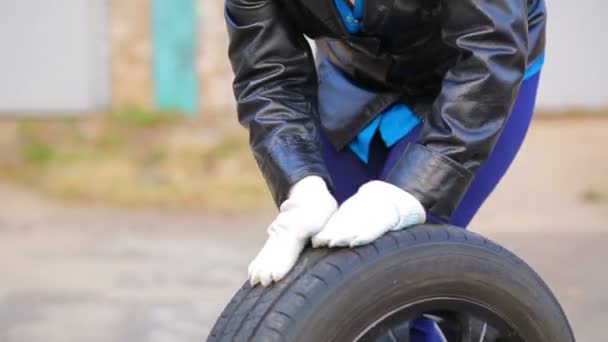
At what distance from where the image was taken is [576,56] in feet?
29.4

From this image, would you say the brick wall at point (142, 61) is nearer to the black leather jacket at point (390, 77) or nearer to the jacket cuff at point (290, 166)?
the black leather jacket at point (390, 77)

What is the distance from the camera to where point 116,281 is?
17.4ft

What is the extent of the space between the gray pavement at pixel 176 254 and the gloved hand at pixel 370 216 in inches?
95.3

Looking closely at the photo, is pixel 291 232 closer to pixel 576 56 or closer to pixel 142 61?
pixel 142 61

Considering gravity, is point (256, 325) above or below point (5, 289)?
above

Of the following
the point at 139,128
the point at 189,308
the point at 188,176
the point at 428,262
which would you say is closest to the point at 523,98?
the point at 428,262

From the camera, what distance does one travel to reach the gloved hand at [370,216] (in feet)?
6.55

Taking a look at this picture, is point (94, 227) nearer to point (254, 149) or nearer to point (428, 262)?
point (254, 149)

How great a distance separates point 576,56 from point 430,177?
723 centimetres

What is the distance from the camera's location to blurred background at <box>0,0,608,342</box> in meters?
5.00

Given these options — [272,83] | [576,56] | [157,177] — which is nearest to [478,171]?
[272,83]

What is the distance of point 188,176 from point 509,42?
5.64m

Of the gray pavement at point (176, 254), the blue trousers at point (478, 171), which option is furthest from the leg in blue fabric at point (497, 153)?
the gray pavement at point (176, 254)

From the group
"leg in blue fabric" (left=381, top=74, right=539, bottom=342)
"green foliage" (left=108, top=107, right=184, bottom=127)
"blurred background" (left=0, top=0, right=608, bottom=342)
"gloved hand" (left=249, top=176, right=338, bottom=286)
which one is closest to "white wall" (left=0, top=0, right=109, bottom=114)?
"blurred background" (left=0, top=0, right=608, bottom=342)
